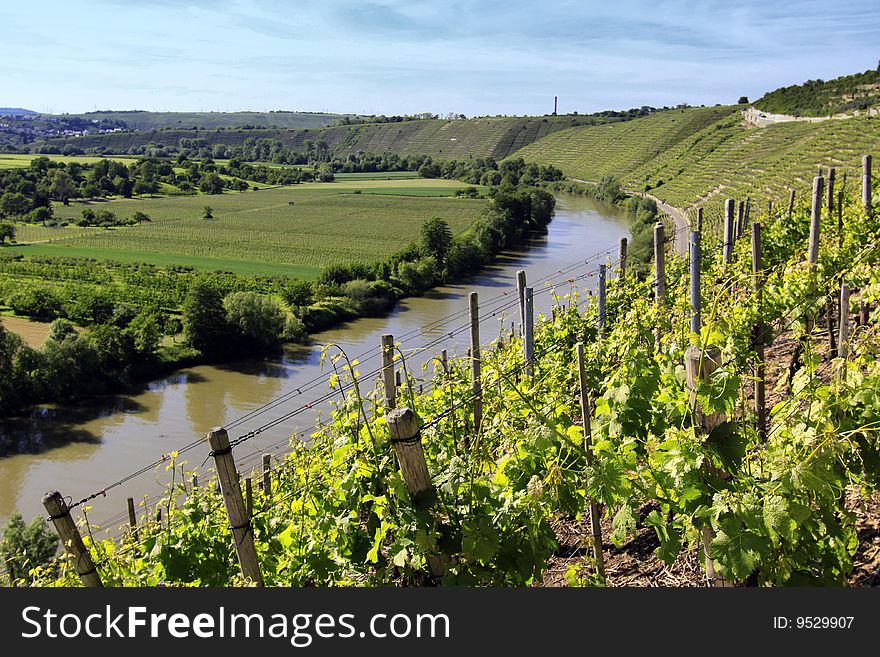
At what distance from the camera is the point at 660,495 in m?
3.57

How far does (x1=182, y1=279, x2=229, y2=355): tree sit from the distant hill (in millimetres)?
43668

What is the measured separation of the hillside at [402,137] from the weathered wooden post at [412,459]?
12718cm

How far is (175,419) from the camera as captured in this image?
77.1 feet

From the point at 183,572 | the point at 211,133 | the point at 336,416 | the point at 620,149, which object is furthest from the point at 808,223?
the point at 211,133

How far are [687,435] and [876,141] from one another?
36643 mm

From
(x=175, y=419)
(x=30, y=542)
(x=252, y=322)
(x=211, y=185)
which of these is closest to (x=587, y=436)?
(x=30, y=542)

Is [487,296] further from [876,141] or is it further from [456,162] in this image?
[456,162]

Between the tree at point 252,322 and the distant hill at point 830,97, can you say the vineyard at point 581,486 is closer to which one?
the tree at point 252,322

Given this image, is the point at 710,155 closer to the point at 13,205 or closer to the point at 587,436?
the point at 13,205

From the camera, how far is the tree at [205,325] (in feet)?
96.6

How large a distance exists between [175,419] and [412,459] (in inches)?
856

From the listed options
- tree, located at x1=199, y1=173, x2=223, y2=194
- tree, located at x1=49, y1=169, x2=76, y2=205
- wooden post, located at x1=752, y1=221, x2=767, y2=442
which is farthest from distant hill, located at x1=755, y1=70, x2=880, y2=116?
tree, located at x1=49, y1=169, x2=76, y2=205

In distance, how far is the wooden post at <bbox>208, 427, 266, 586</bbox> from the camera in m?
3.79

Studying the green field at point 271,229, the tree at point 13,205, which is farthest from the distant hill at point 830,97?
the tree at point 13,205
